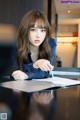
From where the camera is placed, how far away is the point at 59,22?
4.07 metres

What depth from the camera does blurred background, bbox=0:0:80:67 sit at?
5.13 feet

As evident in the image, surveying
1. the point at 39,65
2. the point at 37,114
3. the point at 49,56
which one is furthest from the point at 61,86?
the point at 49,56

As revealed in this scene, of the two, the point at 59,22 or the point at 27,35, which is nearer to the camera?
the point at 27,35

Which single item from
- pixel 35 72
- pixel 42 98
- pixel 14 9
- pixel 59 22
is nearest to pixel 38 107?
pixel 42 98

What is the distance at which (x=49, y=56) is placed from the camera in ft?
3.63

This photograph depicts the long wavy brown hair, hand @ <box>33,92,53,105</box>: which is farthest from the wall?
hand @ <box>33,92,53,105</box>

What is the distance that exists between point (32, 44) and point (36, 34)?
0.21ft

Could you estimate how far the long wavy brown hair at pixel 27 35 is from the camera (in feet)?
3.17

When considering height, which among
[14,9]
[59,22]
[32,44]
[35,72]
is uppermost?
[59,22]

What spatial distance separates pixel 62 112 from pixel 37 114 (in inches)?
1.9

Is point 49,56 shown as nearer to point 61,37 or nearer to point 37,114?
point 37,114

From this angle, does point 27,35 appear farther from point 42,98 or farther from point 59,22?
point 59,22

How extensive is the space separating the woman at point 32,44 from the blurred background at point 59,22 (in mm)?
519

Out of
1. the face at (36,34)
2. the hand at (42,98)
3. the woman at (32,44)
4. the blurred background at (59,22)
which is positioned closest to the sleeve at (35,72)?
the woman at (32,44)
